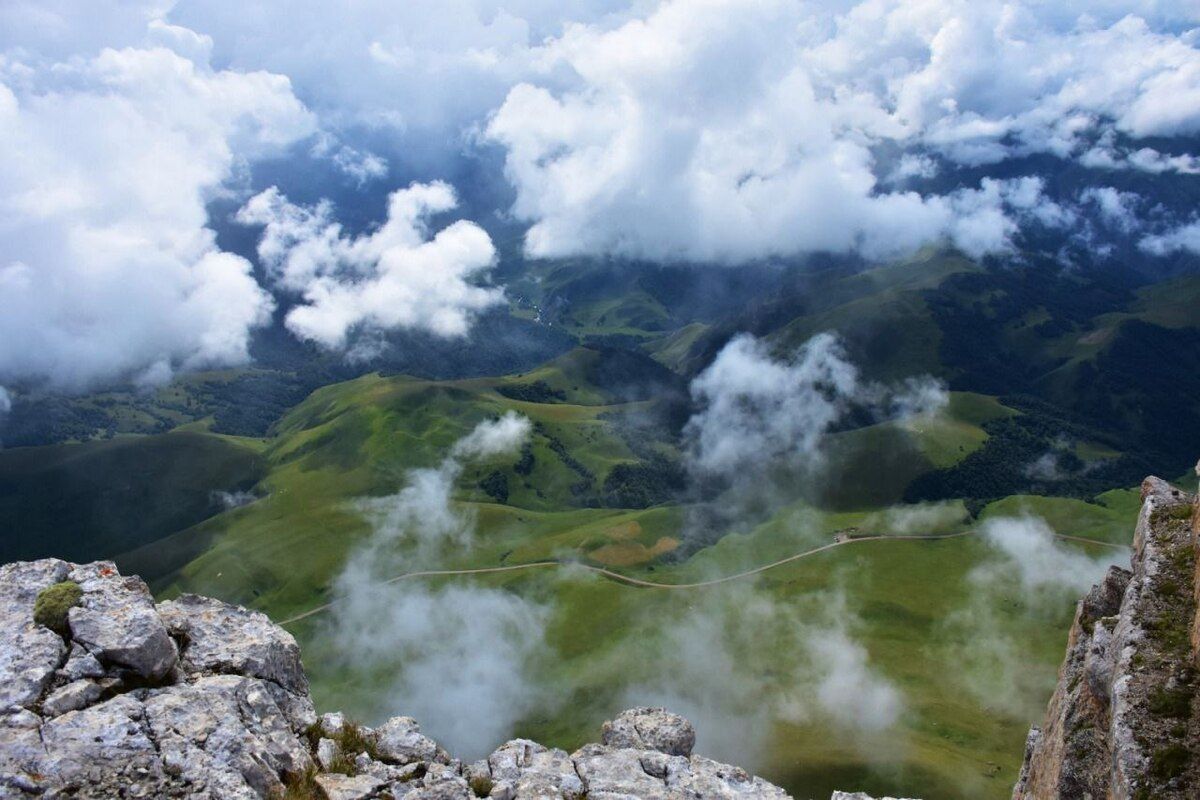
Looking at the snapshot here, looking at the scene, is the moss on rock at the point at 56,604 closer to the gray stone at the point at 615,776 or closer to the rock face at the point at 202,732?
the rock face at the point at 202,732

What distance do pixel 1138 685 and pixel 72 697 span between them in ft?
123

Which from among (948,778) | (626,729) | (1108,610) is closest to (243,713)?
(626,729)

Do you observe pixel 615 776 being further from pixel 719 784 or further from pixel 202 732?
pixel 202 732

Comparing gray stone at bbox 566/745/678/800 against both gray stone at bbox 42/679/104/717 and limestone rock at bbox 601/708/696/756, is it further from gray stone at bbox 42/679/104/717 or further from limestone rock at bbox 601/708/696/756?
gray stone at bbox 42/679/104/717

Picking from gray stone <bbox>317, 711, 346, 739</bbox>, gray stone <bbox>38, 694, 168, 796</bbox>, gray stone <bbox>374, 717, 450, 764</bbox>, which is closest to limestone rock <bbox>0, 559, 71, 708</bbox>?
gray stone <bbox>38, 694, 168, 796</bbox>

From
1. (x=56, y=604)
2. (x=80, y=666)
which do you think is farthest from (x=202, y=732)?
(x=56, y=604)

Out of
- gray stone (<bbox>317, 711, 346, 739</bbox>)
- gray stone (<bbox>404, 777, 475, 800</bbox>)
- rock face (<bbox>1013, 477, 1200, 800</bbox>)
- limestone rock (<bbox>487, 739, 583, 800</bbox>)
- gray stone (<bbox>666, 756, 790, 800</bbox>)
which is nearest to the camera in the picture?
rock face (<bbox>1013, 477, 1200, 800</bbox>)

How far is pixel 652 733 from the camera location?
34219 mm

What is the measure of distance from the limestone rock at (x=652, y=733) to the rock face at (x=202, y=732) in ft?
6.37

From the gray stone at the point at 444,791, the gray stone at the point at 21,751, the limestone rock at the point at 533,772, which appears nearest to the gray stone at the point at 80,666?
the gray stone at the point at 21,751

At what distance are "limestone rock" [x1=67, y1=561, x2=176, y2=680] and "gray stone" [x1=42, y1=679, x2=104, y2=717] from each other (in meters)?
1.25

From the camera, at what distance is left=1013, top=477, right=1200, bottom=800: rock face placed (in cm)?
2316

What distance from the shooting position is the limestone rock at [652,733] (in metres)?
33.6

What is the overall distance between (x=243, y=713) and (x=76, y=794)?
5406 millimetres
